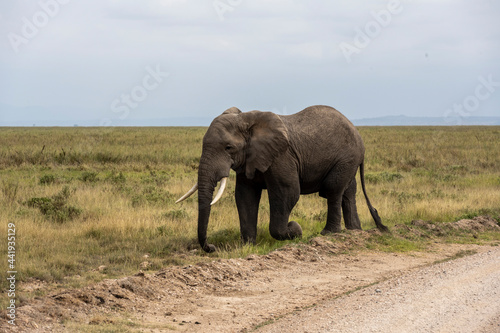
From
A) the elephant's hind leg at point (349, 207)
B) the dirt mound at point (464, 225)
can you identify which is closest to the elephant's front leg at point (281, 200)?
the elephant's hind leg at point (349, 207)

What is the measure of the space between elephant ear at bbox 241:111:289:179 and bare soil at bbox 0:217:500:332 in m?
1.50

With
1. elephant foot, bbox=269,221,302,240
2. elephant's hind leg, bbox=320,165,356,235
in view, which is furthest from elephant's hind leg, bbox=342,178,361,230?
elephant foot, bbox=269,221,302,240

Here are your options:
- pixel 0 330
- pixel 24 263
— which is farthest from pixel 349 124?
pixel 0 330

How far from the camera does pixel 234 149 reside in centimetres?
998

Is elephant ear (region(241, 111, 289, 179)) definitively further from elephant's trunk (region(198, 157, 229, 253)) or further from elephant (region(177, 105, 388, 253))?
elephant's trunk (region(198, 157, 229, 253))

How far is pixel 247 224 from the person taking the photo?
34.9 ft

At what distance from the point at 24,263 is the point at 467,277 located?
245 inches

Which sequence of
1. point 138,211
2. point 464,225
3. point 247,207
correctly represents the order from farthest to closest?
1. point 138,211
2. point 464,225
3. point 247,207

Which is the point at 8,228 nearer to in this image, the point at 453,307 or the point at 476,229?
the point at 453,307

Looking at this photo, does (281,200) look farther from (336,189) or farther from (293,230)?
(336,189)

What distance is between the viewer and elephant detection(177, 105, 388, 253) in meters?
9.79

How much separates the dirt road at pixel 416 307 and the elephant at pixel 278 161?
2.87m

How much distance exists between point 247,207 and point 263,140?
1288 mm

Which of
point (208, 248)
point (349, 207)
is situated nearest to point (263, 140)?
point (208, 248)
